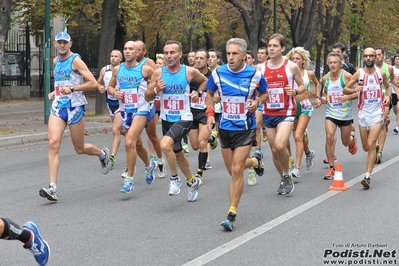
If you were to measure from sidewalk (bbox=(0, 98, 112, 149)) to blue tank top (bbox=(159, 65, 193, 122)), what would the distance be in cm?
750

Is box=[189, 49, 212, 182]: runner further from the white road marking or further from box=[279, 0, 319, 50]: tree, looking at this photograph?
box=[279, 0, 319, 50]: tree

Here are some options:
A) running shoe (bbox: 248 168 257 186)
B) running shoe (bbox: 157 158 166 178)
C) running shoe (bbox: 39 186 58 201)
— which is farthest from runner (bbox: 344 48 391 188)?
running shoe (bbox: 39 186 58 201)

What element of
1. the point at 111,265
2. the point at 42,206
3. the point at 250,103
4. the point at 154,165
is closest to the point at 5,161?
the point at 154,165

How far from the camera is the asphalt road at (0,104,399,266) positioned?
6770 millimetres

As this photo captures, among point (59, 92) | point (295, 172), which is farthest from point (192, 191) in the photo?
point (295, 172)

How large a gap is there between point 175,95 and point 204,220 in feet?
6.39

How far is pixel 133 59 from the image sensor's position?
10.4 m

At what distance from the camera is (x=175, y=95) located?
31.9 feet

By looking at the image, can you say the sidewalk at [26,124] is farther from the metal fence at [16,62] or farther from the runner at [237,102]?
the runner at [237,102]

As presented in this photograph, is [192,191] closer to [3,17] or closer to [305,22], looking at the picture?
[3,17]

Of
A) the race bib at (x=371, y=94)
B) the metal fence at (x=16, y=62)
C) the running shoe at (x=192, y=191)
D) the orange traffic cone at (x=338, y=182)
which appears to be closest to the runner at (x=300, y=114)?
the race bib at (x=371, y=94)

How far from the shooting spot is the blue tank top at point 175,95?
9711 mm

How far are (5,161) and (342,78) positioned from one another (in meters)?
5.99

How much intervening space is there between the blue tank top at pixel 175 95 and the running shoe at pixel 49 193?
1.61 m
